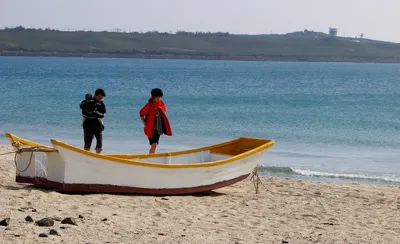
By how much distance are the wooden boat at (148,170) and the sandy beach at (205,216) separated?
158 millimetres

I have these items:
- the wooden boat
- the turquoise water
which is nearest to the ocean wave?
the turquoise water

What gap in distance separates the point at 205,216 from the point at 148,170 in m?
1.39

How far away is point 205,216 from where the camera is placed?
1022cm

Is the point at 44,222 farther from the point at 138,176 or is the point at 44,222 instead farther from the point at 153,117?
the point at 153,117

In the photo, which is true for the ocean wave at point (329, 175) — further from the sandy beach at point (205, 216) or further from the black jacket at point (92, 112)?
the black jacket at point (92, 112)

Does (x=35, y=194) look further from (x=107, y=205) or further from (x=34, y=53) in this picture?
(x=34, y=53)

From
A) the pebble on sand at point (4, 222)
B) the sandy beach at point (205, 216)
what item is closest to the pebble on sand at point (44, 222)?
the sandy beach at point (205, 216)

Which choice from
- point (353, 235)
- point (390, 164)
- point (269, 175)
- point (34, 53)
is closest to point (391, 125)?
point (390, 164)

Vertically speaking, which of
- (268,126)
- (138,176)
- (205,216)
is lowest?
(268,126)

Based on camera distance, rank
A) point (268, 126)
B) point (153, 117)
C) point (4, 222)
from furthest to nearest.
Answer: point (268, 126), point (153, 117), point (4, 222)

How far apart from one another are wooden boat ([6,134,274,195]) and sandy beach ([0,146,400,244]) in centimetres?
16

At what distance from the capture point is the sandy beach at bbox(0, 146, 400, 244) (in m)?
8.50

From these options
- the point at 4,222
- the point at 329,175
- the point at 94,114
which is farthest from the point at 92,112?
the point at 329,175

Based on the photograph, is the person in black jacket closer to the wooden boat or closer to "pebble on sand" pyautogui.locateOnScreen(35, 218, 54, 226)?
the wooden boat
